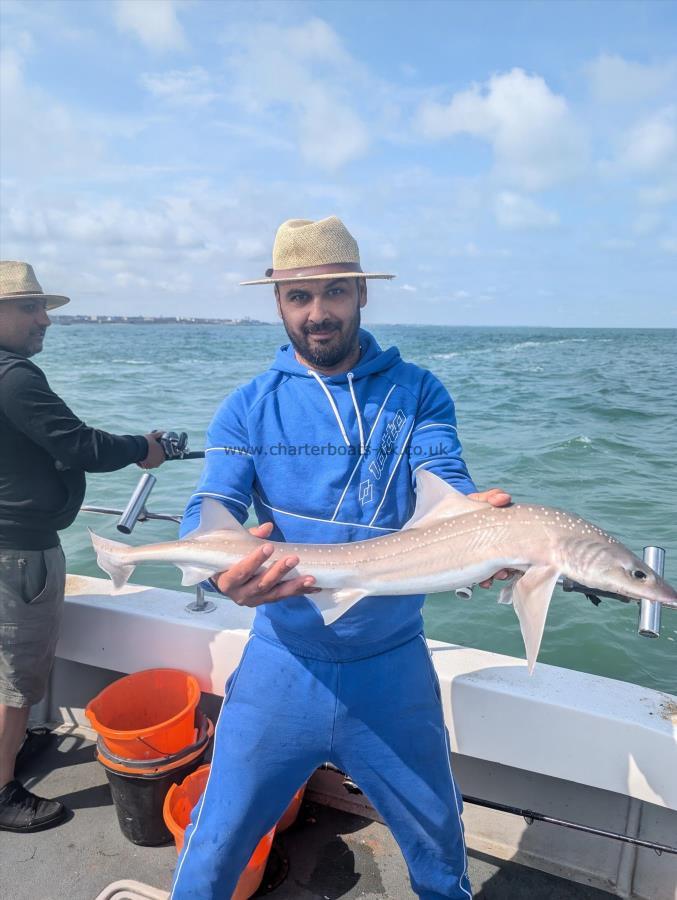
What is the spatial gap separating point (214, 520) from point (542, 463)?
1462 centimetres

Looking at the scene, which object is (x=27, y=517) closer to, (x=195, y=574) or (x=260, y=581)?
(x=195, y=574)

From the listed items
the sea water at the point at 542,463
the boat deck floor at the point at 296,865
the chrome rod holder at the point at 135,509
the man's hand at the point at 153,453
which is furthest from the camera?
the sea water at the point at 542,463

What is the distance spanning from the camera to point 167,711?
4.20 meters

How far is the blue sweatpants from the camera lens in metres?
2.80

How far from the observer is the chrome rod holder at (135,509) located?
400 cm

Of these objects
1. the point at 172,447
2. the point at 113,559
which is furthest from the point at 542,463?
the point at 113,559

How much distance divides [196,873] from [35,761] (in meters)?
2.39

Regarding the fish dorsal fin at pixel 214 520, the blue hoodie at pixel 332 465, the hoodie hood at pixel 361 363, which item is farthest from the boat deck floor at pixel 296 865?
the hoodie hood at pixel 361 363

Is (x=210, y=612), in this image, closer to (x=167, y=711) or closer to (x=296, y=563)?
(x=167, y=711)

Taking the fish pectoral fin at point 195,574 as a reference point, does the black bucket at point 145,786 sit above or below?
below

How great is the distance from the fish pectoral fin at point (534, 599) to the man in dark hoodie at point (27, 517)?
277 cm

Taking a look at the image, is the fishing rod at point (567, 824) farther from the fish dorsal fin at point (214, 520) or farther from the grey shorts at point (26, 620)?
the grey shorts at point (26, 620)

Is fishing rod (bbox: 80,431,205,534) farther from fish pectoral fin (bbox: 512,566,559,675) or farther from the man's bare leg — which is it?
fish pectoral fin (bbox: 512,566,559,675)

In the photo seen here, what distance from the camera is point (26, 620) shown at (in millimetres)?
3957
